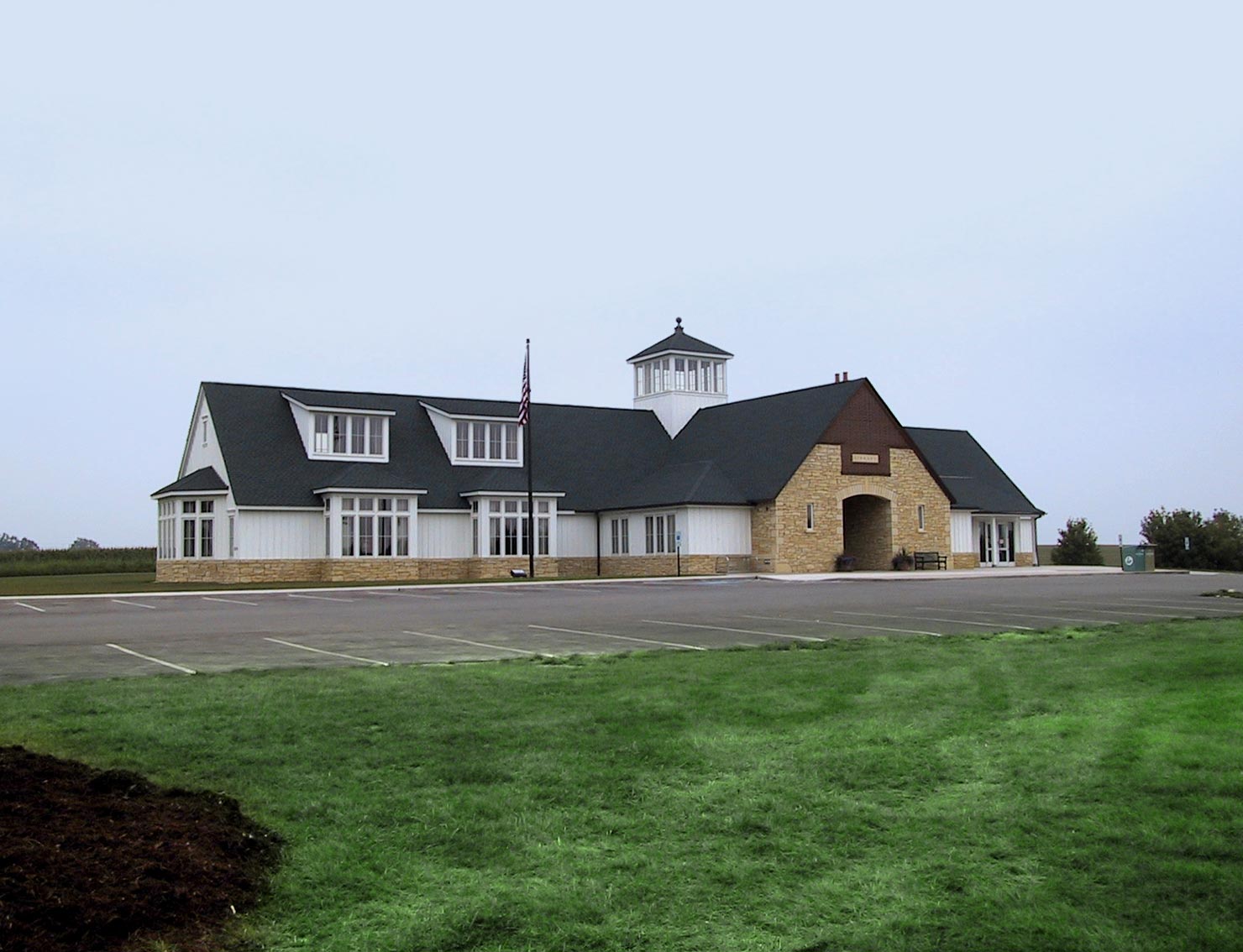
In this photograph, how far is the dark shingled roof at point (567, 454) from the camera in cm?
4481

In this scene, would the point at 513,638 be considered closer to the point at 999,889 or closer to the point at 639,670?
the point at 639,670

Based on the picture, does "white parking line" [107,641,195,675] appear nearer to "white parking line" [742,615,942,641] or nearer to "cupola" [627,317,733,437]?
"white parking line" [742,615,942,641]

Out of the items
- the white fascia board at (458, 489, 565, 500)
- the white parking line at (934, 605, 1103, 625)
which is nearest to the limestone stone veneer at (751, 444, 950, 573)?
the white fascia board at (458, 489, 565, 500)

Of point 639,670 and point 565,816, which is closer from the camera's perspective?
point 565,816

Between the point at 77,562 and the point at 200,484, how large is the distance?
59.5ft

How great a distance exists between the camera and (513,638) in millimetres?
16422

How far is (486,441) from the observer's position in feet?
165

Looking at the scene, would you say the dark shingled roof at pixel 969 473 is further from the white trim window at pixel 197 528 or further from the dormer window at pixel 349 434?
the white trim window at pixel 197 528

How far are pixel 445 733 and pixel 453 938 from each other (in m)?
3.43

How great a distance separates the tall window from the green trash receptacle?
2595 centimetres

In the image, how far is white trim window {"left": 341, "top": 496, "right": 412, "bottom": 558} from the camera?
4444 cm

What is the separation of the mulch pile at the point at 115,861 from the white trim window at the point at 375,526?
→ 3841 centimetres

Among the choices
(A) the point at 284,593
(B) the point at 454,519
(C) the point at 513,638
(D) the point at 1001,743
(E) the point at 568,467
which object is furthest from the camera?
(E) the point at 568,467

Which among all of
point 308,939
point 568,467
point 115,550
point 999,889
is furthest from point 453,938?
point 115,550
